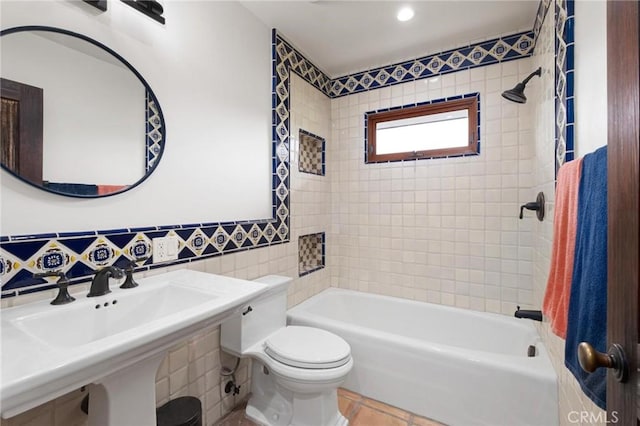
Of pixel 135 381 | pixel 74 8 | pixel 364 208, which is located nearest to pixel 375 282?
pixel 364 208

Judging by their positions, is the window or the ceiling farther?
the window

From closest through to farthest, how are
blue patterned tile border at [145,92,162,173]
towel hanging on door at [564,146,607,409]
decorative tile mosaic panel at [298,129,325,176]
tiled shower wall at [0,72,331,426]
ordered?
towel hanging on door at [564,146,607,409], tiled shower wall at [0,72,331,426], blue patterned tile border at [145,92,162,173], decorative tile mosaic panel at [298,129,325,176]

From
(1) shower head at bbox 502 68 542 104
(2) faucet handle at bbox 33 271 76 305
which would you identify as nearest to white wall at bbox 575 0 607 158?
(1) shower head at bbox 502 68 542 104

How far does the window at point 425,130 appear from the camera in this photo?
7.43 ft

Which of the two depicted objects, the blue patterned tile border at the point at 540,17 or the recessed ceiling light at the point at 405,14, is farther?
the recessed ceiling light at the point at 405,14

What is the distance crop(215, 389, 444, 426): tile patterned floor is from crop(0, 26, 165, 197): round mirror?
1461mm

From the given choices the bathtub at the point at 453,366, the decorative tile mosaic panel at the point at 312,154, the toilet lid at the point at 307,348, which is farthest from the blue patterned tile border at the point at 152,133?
the bathtub at the point at 453,366

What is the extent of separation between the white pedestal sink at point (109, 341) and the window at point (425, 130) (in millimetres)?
1917

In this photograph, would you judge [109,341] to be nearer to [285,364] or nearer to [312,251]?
[285,364]

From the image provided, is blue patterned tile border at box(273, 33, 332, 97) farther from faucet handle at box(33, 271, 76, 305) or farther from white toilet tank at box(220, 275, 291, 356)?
faucet handle at box(33, 271, 76, 305)

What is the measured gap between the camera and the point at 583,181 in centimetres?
84

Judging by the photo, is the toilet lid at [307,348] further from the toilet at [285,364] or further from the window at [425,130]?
the window at [425,130]

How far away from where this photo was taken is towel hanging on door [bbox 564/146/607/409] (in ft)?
2.11

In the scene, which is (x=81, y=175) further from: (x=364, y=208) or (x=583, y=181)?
(x=364, y=208)
